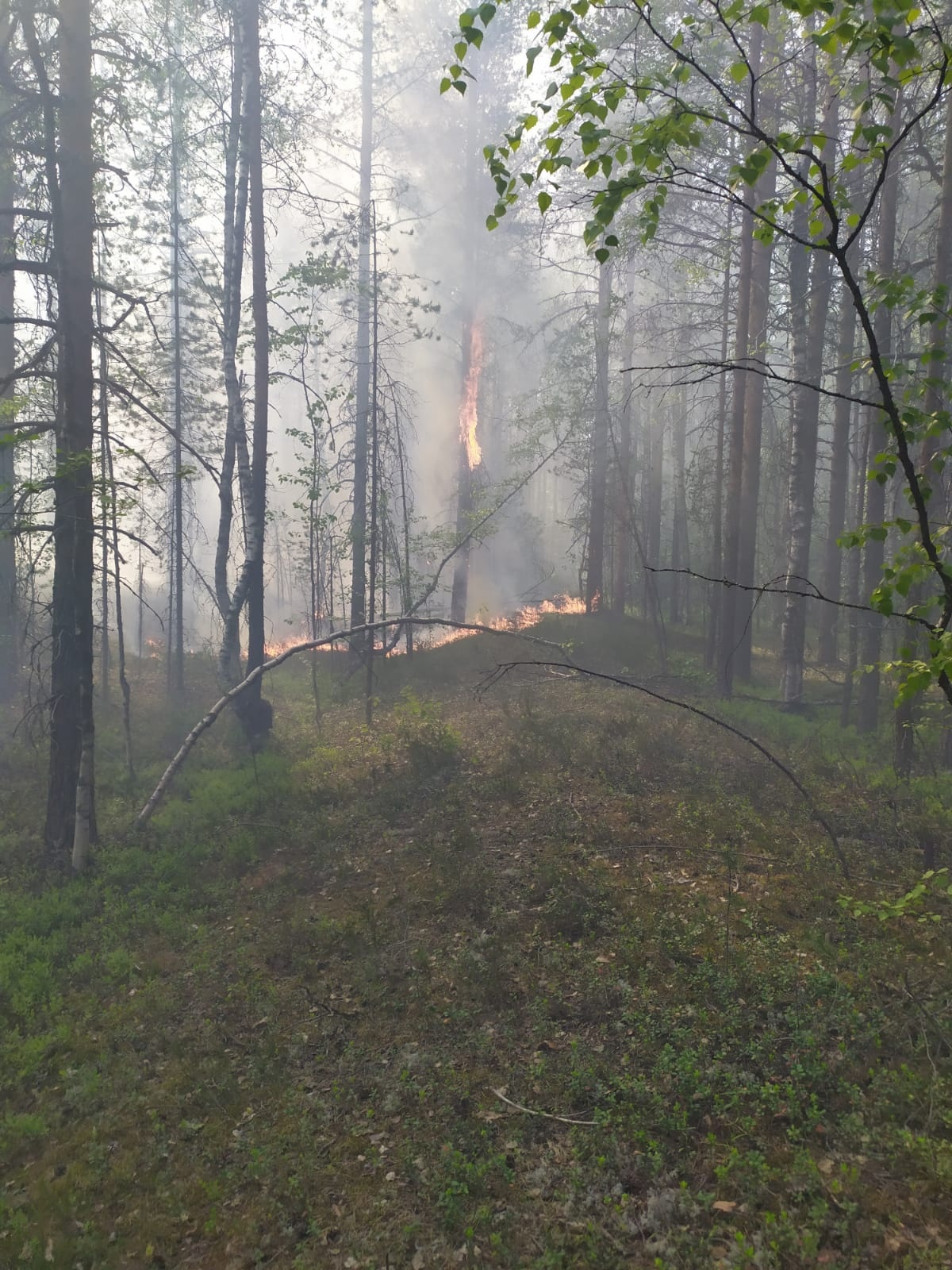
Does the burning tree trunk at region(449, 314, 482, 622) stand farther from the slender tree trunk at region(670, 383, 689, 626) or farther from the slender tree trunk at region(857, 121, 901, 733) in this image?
the slender tree trunk at region(857, 121, 901, 733)

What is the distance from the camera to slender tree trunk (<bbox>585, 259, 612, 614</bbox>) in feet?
65.1

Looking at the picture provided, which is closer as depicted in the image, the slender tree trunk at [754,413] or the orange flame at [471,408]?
the slender tree trunk at [754,413]

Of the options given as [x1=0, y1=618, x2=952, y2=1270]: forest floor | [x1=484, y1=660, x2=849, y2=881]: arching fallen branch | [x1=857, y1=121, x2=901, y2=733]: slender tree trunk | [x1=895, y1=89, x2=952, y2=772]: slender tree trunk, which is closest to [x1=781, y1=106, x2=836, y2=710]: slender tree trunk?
[x1=857, y1=121, x2=901, y2=733]: slender tree trunk

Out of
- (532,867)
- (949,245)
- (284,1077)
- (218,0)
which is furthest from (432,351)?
(284,1077)

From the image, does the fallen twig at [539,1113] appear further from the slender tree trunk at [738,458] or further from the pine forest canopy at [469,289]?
the slender tree trunk at [738,458]

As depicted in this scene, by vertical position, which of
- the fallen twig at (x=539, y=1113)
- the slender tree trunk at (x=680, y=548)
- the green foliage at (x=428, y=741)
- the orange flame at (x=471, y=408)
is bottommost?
the fallen twig at (x=539, y=1113)

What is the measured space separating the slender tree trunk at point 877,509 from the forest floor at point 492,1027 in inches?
103

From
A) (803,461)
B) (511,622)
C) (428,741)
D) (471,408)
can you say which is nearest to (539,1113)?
(428,741)

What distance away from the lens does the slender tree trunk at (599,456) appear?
19.8 meters

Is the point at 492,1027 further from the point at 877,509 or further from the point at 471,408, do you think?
the point at 471,408

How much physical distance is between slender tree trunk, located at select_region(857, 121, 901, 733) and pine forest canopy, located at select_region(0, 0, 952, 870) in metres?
0.10

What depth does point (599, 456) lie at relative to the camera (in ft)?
70.0

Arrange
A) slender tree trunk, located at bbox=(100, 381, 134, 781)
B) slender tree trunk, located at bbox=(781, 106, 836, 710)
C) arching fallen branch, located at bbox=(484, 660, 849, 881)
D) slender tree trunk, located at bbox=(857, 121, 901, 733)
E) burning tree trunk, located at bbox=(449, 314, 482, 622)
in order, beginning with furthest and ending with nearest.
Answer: burning tree trunk, located at bbox=(449, 314, 482, 622) < slender tree trunk, located at bbox=(781, 106, 836, 710) < slender tree trunk, located at bbox=(857, 121, 901, 733) < slender tree trunk, located at bbox=(100, 381, 134, 781) < arching fallen branch, located at bbox=(484, 660, 849, 881)

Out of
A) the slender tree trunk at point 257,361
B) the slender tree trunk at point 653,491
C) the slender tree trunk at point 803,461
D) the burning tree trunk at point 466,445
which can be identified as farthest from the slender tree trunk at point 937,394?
the burning tree trunk at point 466,445
